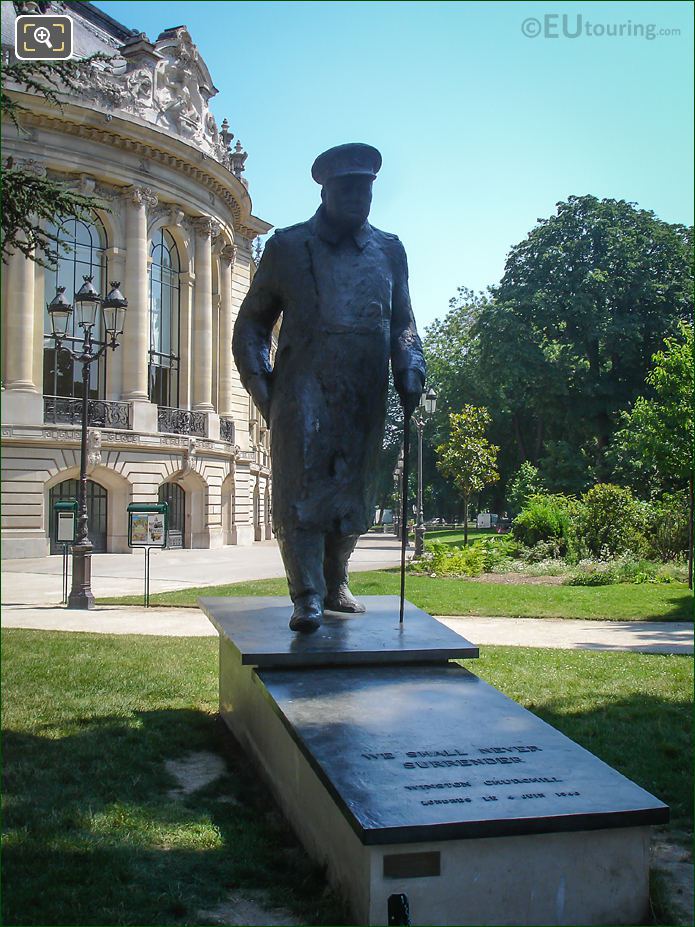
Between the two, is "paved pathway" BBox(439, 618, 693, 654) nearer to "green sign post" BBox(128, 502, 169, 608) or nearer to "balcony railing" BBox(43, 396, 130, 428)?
"green sign post" BBox(128, 502, 169, 608)

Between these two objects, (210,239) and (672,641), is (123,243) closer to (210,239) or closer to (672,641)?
(210,239)

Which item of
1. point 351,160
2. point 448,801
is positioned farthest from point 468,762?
point 351,160

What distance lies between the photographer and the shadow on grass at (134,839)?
3.51m

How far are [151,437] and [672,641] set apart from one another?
80.7 ft

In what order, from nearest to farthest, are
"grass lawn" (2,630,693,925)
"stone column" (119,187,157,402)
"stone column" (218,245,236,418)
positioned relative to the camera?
"grass lawn" (2,630,693,925) → "stone column" (119,187,157,402) → "stone column" (218,245,236,418)

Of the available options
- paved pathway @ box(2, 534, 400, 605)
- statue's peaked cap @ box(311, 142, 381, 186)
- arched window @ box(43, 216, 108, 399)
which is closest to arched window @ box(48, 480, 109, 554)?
paved pathway @ box(2, 534, 400, 605)

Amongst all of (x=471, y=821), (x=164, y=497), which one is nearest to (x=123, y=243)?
(x=164, y=497)

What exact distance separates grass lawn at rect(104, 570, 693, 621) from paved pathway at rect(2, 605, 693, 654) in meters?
0.58

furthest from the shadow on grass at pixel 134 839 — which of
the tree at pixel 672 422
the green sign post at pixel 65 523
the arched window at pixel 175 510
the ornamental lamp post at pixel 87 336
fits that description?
the arched window at pixel 175 510

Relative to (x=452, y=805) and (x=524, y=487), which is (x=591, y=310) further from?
(x=452, y=805)

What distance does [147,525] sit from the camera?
655 inches

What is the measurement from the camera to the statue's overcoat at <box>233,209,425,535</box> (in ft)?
17.6

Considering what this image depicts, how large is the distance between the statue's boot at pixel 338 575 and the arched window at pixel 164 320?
102 ft

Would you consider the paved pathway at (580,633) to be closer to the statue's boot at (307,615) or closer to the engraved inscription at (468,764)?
the statue's boot at (307,615)
